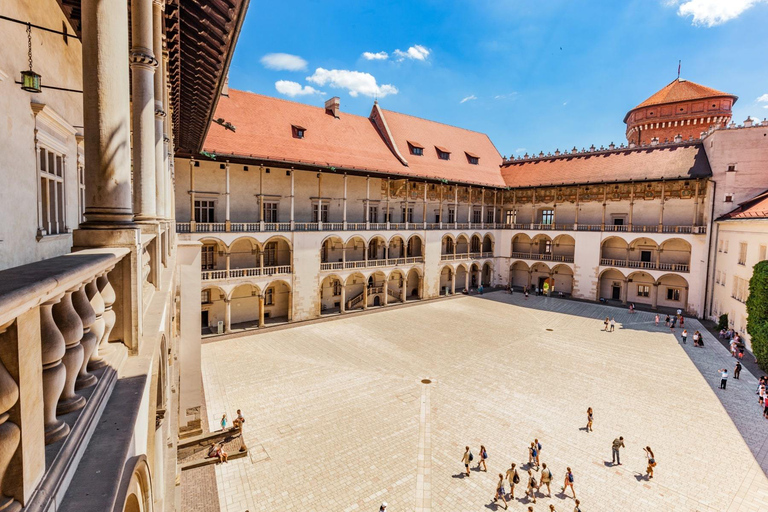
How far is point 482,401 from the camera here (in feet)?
51.0

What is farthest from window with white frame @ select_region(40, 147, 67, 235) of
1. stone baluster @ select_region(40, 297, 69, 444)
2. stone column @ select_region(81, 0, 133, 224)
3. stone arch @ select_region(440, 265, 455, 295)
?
stone arch @ select_region(440, 265, 455, 295)

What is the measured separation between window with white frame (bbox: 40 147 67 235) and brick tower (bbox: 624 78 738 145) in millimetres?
41314

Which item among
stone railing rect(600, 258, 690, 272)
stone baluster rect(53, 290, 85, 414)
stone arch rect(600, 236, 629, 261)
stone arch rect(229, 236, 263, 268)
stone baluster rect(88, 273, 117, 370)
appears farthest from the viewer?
stone arch rect(600, 236, 629, 261)

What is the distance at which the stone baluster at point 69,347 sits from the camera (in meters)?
1.86

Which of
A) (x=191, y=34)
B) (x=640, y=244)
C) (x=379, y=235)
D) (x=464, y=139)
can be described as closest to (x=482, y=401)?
(x=191, y=34)

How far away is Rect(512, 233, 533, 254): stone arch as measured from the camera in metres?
39.4

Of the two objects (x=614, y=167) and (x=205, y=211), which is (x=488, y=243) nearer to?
(x=614, y=167)

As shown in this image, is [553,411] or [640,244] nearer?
[553,411]

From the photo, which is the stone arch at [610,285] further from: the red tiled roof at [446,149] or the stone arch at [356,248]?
the stone arch at [356,248]

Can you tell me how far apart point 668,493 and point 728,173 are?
28.1 metres

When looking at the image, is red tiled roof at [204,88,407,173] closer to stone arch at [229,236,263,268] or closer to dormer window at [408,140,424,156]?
dormer window at [408,140,424,156]

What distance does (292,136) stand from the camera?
27094mm

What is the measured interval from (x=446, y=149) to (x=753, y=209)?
74.3 ft

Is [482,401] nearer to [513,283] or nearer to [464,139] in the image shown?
[513,283]
